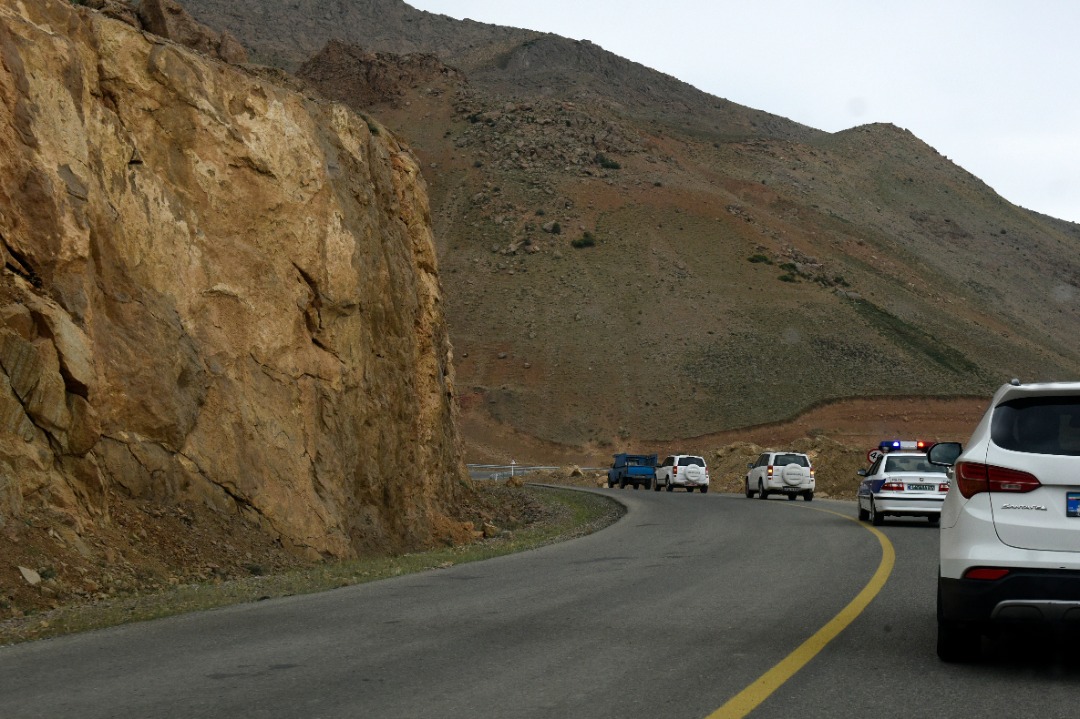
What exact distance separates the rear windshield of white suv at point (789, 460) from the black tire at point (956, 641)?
31.6 metres

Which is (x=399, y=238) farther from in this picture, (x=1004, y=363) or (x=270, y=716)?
(x=1004, y=363)

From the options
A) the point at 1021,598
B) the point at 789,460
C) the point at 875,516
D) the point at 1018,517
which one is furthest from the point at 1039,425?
the point at 789,460

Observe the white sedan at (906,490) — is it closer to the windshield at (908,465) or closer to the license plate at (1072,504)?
the windshield at (908,465)

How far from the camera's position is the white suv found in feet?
24.0

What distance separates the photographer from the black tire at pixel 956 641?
804cm

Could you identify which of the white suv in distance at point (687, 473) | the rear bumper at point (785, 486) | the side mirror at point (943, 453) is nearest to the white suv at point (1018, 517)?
the side mirror at point (943, 453)

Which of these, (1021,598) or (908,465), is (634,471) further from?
(1021,598)

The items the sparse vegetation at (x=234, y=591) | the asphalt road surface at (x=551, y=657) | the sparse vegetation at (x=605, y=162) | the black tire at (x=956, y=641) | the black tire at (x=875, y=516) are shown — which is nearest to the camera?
the asphalt road surface at (x=551, y=657)

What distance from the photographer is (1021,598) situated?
24.2ft

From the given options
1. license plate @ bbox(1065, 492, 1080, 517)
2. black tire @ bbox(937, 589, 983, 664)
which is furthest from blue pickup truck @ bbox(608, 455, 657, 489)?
license plate @ bbox(1065, 492, 1080, 517)

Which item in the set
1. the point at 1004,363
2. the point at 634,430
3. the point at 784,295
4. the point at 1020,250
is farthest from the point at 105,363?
the point at 1020,250

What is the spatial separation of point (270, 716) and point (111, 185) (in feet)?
48.1

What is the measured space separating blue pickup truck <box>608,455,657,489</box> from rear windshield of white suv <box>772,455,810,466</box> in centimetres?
1432

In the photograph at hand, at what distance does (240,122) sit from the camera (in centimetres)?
2286
